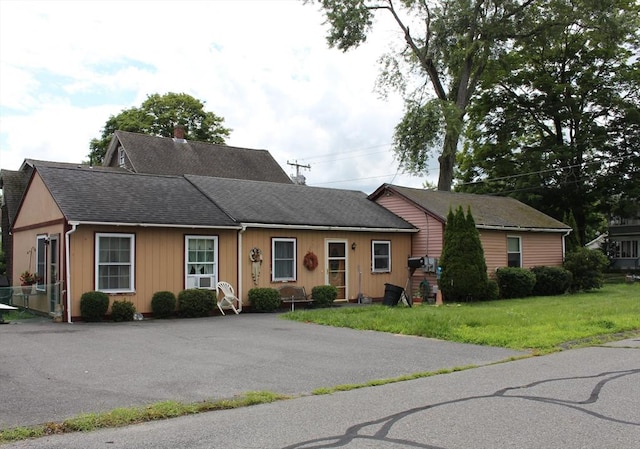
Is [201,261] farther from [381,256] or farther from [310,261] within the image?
[381,256]

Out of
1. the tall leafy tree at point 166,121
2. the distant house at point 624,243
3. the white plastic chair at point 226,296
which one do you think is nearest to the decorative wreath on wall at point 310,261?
the white plastic chair at point 226,296

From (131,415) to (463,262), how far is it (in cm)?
1617

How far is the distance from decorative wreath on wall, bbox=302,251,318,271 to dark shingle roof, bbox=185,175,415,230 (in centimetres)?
105

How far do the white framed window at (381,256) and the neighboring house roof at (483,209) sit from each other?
207cm

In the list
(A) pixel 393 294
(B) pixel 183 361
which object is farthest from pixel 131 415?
(A) pixel 393 294

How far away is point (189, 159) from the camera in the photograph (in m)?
35.0

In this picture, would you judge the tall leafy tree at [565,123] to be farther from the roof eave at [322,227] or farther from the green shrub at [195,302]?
the green shrub at [195,302]

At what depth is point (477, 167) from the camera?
40906 mm

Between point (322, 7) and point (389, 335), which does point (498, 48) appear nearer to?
point (322, 7)

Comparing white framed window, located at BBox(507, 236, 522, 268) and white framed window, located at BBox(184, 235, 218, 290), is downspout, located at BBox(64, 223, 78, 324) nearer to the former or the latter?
white framed window, located at BBox(184, 235, 218, 290)

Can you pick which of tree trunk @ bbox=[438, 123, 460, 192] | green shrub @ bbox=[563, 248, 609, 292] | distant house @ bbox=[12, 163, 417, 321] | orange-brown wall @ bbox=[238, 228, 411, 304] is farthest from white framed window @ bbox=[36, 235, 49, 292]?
tree trunk @ bbox=[438, 123, 460, 192]

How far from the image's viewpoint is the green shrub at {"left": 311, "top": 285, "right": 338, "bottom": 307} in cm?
1993

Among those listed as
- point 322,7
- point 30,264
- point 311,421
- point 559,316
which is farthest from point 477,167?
point 311,421

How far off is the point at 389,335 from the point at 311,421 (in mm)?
7030
